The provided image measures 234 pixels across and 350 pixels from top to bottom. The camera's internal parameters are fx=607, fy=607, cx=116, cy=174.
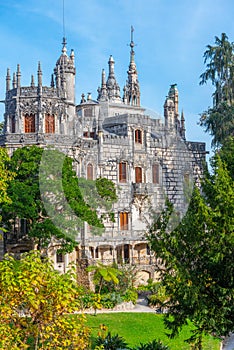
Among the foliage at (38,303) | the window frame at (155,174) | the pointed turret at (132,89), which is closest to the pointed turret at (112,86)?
the pointed turret at (132,89)

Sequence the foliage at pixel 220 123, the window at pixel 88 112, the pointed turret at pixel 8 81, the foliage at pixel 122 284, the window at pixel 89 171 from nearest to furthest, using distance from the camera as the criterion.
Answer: the foliage at pixel 122 284
the foliage at pixel 220 123
the window at pixel 89 171
the pointed turret at pixel 8 81
the window at pixel 88 112

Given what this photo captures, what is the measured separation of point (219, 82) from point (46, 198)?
1479 centimetres

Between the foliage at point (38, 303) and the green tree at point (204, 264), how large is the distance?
4.49m

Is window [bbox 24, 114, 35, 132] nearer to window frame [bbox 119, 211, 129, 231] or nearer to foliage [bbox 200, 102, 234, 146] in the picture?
window frame [bbox 119, 211, 129, 231]

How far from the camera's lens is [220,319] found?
1972cm

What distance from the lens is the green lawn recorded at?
88.5ft

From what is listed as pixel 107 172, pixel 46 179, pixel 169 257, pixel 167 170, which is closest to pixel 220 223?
pixel 169 257

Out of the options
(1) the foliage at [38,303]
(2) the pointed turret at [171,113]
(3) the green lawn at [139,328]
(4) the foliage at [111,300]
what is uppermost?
(2) the pointed turret at [171,113]

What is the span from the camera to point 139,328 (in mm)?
30031

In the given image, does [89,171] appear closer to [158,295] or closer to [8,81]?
[8,81]

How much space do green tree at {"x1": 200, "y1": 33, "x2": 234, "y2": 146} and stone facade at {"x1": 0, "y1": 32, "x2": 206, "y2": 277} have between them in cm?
666

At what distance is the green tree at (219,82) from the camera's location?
133ft

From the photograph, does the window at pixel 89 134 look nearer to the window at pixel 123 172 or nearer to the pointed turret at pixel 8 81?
the window at pixel 123 172

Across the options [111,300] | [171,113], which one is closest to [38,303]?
[111,300]
